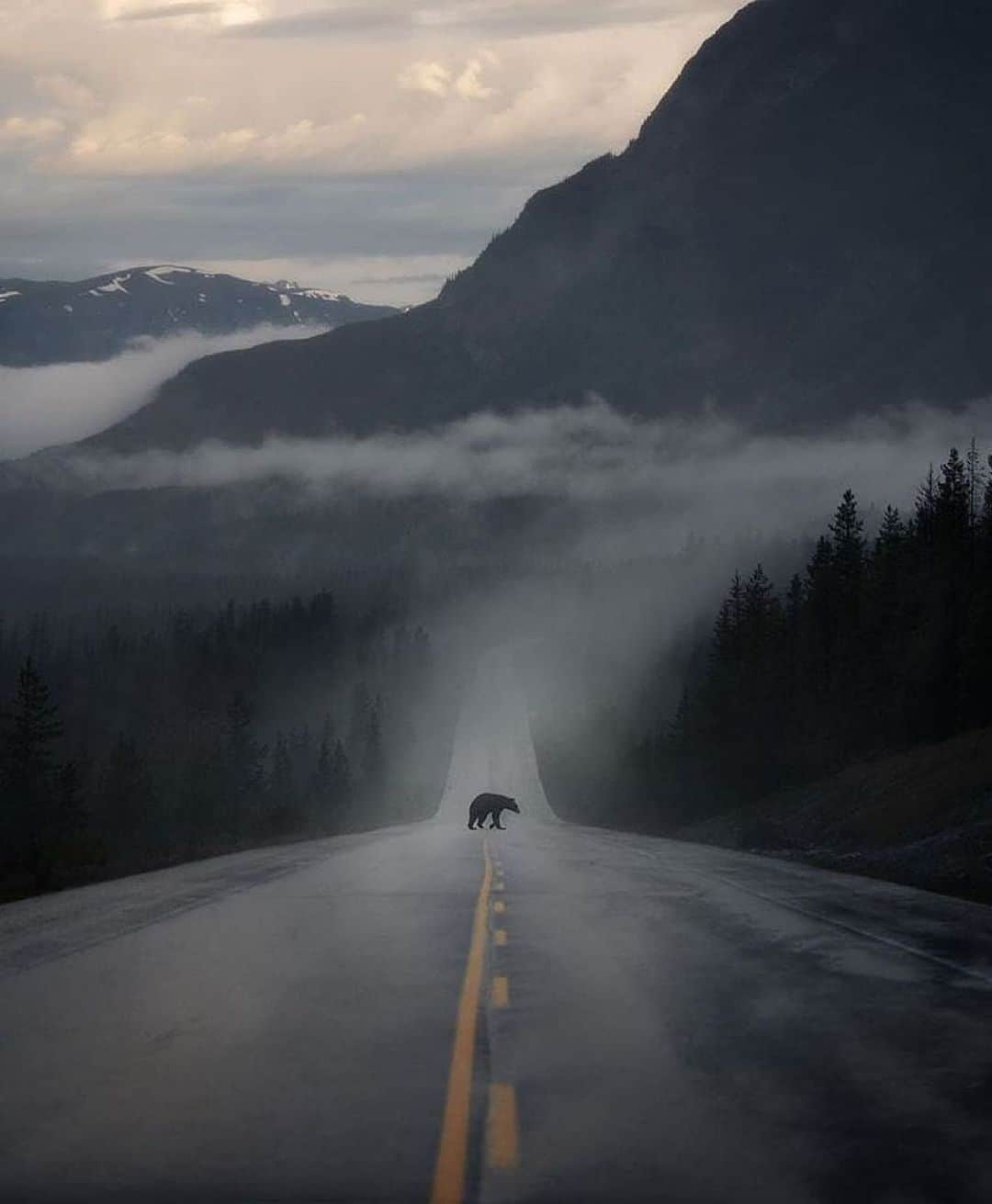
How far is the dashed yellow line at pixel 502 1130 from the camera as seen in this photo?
9977mm

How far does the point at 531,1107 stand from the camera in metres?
11.4

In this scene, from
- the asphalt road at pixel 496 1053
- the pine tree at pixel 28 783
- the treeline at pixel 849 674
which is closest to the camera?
the asphalt road at pixel 496 1053

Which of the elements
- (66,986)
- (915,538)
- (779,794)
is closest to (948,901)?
(66,986)

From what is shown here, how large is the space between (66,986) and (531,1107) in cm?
669

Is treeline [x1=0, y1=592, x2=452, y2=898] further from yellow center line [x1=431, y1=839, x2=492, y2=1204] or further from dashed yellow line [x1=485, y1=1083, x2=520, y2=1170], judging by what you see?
dashed yellow line [x1=485, y1=1083, x2=520, y2=1170]

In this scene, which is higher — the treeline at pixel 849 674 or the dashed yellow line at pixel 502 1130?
the treeline at pixel 849 674

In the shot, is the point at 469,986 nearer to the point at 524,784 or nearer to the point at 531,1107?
the point at 531,1107

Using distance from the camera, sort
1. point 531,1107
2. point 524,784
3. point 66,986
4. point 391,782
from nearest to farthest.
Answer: point 531,1107 < point 66,986 < point 391,782 < point 524,784

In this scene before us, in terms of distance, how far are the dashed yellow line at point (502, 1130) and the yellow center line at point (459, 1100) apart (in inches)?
5.6

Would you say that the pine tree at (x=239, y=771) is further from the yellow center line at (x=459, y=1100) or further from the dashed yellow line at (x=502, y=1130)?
the dashed yellow line at (x=502, y=1130)

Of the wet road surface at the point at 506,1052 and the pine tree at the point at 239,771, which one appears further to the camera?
the pine tree at the point at 239,771

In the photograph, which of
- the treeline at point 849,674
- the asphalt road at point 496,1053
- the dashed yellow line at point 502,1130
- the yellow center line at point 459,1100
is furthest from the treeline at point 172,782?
the dashed yellow line at point 502,1130

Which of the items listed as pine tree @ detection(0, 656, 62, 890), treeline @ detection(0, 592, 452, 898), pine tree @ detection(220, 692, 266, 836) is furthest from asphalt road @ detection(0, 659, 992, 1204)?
pine tree @ detection(220, 692, 266, 836)

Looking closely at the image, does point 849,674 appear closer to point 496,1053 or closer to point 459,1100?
point 496,1053
